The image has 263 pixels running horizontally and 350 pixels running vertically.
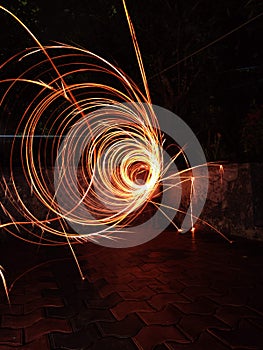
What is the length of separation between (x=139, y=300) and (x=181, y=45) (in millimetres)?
8473

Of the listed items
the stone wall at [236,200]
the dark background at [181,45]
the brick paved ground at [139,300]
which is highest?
the dark background at [181,45]

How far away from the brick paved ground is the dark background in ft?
13.6

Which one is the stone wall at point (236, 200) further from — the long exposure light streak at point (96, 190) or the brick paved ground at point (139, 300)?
the brick paved ground at point (139, 300)

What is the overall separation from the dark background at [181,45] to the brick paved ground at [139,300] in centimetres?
414

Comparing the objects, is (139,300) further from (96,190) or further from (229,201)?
(96,190)

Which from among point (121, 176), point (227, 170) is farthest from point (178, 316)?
point (121, 176)

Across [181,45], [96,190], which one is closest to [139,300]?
[96,190]

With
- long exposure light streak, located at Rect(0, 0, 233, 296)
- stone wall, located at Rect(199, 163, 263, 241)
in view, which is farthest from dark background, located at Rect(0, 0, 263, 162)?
stone wall, located at Rect(199, 163, 263, 241)

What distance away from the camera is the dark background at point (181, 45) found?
10.1 metres

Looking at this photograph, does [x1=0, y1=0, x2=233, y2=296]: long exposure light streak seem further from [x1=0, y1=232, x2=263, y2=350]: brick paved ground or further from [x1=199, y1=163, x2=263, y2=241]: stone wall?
[x1=0, y1=232, x2=263, y2=350]: brick paved ground

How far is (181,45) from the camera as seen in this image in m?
10.5

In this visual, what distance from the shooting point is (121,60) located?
11.5 m

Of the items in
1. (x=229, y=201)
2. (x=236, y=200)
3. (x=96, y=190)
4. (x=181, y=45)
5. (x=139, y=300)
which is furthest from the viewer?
(x=181, y=45)

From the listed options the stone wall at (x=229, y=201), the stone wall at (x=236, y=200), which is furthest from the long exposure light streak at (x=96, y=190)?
the stone wall at (x=236, y=200)
